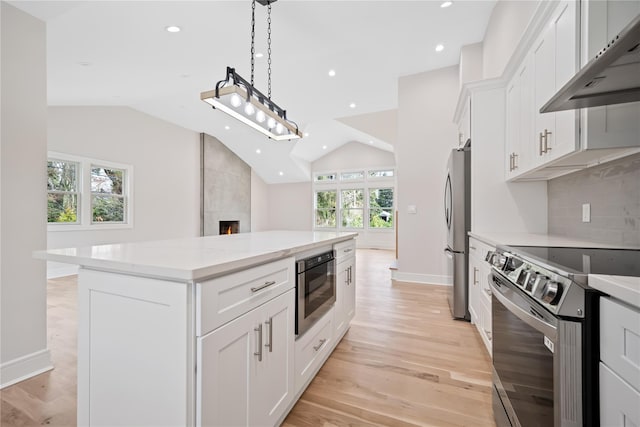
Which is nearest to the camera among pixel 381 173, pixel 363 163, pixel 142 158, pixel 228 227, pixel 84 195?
pixel 84 195

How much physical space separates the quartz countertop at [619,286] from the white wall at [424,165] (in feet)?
12.6

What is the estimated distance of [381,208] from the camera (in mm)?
9852

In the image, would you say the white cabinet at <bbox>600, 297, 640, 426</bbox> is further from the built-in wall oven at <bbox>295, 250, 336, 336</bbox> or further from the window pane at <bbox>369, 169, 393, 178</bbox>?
the window pane at <bbox>369, 169, 393, 178</bbox>

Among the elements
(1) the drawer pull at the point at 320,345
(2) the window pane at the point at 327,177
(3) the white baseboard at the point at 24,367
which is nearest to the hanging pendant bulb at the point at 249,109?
(1) the drawer pull at the point at 320,345

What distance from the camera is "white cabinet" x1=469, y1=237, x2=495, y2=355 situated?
2.06m

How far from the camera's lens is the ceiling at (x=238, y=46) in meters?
2.60

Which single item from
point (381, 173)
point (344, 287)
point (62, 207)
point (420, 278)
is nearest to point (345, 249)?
point (344, 287)

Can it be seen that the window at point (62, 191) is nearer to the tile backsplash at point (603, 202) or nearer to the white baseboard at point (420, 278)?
the white baseboard at point (420, 278)

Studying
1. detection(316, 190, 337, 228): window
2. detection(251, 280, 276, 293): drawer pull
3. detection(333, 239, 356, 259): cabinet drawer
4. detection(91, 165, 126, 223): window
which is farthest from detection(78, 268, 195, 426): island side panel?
detection(316, 190, 337, 228): window

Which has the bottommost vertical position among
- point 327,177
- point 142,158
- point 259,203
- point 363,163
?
point 259,203

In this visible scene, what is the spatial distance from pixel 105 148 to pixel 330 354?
592cm

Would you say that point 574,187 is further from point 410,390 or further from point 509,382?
point 410,390

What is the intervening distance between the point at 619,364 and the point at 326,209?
1006cm

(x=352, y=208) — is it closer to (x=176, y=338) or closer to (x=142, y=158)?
(x=142, y=158)
